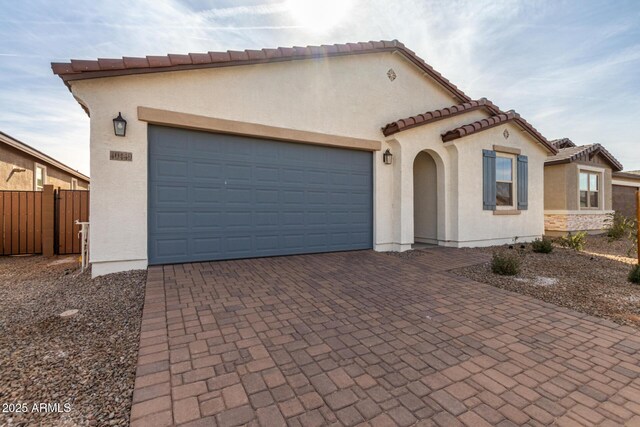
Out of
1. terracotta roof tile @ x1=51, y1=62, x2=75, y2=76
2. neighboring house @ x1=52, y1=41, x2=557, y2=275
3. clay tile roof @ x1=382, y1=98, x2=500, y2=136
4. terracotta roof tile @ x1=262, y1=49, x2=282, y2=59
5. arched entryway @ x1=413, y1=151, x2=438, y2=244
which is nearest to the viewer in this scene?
terracotta roof tile @ x1=51, y1=62, x2=75, y2=76

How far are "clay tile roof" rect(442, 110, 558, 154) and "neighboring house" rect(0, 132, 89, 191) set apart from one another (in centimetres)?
1520

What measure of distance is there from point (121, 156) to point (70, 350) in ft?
12.7

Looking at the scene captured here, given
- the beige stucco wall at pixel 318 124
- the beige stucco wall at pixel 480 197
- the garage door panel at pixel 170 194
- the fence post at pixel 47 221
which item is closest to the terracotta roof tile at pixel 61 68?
the beige stucco wall at pixel 318 124

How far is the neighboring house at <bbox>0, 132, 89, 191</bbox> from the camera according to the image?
35.3 ft

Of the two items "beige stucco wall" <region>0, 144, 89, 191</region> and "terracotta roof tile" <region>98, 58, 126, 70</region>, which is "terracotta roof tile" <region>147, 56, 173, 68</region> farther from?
"beige stucco wall" <region>0, 144, 89, 191</region>

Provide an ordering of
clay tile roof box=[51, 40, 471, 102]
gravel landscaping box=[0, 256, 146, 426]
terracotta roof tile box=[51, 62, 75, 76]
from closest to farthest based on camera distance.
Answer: gravel landscaping box=[0, 256, 146, 426]
terracotta roof tile box=[51, 62, 75, 76]
clay tile roof box=[51, 40, 471, 102]

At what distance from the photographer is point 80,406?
2035 millimetres

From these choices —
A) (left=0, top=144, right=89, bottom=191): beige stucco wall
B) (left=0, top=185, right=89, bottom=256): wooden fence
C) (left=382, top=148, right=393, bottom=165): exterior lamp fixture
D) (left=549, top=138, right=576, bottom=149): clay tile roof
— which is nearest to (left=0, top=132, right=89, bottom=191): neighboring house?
(left=0, top=144, right=89, bottom=191): beige stucco wall

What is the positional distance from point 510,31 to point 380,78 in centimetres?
387

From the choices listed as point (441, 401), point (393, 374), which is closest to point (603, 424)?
point (441, 401)

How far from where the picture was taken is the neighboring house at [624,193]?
16344 millimetres

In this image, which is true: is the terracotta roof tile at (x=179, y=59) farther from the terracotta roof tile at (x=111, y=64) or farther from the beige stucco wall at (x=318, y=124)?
the terracotta roof tile at (x=111, y=64)

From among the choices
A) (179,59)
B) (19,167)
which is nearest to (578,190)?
(179,59)

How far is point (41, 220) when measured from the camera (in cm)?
830
